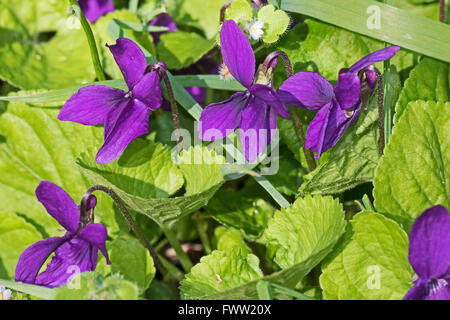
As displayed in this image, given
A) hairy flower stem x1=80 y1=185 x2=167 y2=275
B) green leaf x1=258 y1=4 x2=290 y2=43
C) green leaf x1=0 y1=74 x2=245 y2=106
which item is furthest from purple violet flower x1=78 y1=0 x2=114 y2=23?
hairy flower stem x1=80 y1=185 x2=167 y2=275

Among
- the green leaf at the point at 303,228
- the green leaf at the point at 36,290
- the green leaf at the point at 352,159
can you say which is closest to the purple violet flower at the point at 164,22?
the green leaf at the point at 352,159

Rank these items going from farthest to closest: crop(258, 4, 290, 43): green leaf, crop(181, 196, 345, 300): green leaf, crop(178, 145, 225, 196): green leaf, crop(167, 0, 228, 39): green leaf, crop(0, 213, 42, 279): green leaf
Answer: crop(167, 0, 228, 39): green leaf
crop(0, 213, 42, 279): green leaf
crop(258, 4, 290, 43): green leaf
crop(178, 145, 225, 196): green leaf
crop(181, 196, 345, 300): green leaf

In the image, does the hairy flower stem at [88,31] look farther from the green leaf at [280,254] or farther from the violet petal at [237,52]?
the green leaf at [280,254]

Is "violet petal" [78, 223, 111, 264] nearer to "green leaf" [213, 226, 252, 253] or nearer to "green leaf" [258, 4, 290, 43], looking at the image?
"green leaf" [213, 226, 252, 253]

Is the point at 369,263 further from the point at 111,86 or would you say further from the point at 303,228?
the point at 111,86

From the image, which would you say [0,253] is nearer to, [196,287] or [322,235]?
[196,287]
